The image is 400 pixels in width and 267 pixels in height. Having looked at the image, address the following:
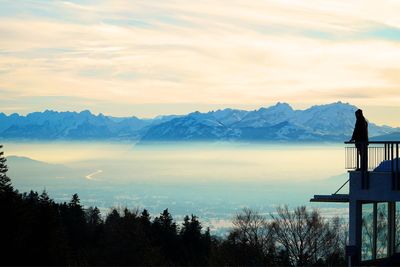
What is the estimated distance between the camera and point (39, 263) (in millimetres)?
32625

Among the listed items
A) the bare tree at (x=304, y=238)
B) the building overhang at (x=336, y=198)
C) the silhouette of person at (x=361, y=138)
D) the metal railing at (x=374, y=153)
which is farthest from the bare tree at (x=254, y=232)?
the silhouette of person at (x=361, y=138)

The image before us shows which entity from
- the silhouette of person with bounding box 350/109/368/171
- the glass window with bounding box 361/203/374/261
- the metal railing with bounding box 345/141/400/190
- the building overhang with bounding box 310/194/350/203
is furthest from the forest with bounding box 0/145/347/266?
the silhouette of person with bounding box 350/109/368/171

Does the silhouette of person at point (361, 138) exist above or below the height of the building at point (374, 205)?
above

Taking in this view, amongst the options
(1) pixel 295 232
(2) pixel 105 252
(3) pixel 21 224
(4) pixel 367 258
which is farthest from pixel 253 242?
(4) pixel 367 258

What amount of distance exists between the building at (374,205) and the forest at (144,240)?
49.3ft

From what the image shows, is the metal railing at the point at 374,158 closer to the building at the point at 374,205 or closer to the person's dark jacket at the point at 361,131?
the building at the point at 374,205

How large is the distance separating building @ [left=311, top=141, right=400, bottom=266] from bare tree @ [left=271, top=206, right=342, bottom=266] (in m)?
28.0

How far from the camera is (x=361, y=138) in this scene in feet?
68.0

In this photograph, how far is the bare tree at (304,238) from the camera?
5066cm

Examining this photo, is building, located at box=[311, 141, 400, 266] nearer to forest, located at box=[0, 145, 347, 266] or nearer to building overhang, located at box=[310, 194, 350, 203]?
building overhang, located at box=[310, 194, 350, 203]

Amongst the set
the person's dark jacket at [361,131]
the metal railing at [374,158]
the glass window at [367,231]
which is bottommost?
the glass window at [367,231]

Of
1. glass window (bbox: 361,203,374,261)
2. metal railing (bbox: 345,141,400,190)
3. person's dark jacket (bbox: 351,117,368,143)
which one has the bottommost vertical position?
glass window (bbox: 361,203,374,261)

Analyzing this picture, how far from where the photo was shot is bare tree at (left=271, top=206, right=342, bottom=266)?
5066 cm

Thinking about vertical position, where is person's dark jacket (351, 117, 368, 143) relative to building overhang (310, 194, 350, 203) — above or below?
above
